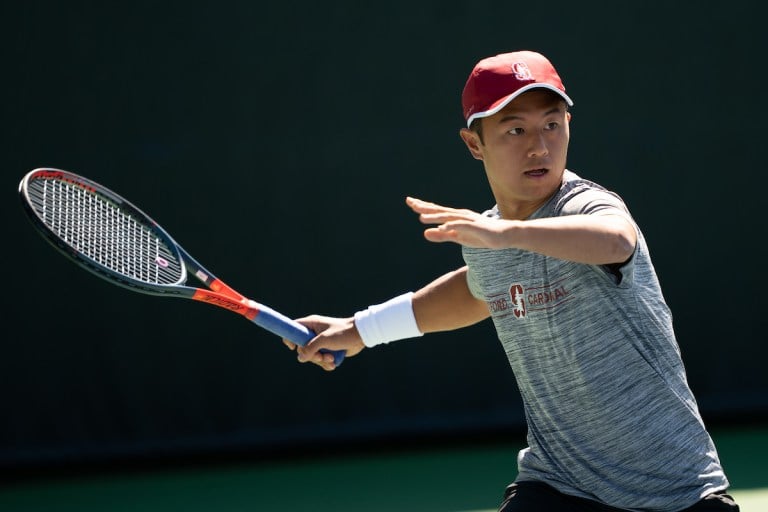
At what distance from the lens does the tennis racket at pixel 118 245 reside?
2795 millimetres

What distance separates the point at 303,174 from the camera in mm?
4633

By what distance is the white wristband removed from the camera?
281cm

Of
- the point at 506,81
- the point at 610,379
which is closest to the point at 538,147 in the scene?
the point at 506,81

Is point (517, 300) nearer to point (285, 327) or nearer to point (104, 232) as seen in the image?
point (285, 327)

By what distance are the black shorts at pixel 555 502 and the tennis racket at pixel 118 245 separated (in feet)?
2.35

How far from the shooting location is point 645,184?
466 centimetres

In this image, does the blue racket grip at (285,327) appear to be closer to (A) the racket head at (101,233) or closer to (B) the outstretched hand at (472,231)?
(A) the racket head at (101,233)

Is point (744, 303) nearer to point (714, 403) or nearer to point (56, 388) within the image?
point (714, 403)

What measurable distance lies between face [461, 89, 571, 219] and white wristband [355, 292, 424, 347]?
1.82ft

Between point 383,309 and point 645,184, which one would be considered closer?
point 383,309

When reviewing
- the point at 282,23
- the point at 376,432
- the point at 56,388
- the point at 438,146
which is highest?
the point at 282,23

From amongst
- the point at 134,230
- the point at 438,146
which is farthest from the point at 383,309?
the point at 438,146

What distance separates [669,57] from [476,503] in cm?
205

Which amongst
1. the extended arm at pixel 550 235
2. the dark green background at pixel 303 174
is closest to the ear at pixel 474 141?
the extended arm at pixel 550 235
